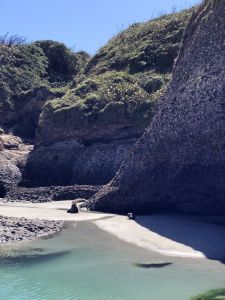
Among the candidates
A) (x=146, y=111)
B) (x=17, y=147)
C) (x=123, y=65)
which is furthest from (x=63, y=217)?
(x=123, y=65)

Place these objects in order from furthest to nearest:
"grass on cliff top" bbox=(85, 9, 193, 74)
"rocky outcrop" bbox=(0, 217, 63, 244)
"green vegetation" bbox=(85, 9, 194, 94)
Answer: "grass on cliff top" bbox=(85, 9, 193, 74)
"green vegetation" bbox=(85, 9, 194, 94)
"rocky outcrop" bbox=(0, 217, 63, 244)

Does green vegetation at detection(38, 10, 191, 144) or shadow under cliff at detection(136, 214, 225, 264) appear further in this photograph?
green vegetation at detection(38, 10, 191, 144)

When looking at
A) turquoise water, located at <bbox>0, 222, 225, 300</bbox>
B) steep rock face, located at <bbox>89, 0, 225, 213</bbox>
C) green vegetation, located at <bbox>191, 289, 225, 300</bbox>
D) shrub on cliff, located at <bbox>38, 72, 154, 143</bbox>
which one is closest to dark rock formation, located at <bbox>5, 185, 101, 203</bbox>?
steep rock face, located at <bbox>89, 0, 225, 213</bbox>

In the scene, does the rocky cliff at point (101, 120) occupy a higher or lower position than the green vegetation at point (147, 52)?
lower

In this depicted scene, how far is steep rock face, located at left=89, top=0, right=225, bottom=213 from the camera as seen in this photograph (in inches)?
1096

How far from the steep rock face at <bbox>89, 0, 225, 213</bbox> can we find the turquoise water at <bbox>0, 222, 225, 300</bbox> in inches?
298

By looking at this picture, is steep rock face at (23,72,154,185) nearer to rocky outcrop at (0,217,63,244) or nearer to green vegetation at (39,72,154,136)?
green vegetation at (39,72,154,136)

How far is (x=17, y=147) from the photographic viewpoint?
49406mm

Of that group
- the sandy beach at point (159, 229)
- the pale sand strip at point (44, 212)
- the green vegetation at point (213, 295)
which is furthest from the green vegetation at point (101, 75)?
the green vegetation at point (213, 295)

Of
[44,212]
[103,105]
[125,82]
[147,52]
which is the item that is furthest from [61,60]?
[44,212]

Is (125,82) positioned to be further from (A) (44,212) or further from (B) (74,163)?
(A) (44,212)

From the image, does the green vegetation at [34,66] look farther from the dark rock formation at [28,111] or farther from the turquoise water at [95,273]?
the turquoise water at [95,273]

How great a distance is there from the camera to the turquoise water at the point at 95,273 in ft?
52.7

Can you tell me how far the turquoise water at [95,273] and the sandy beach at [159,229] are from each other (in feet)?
3.80
